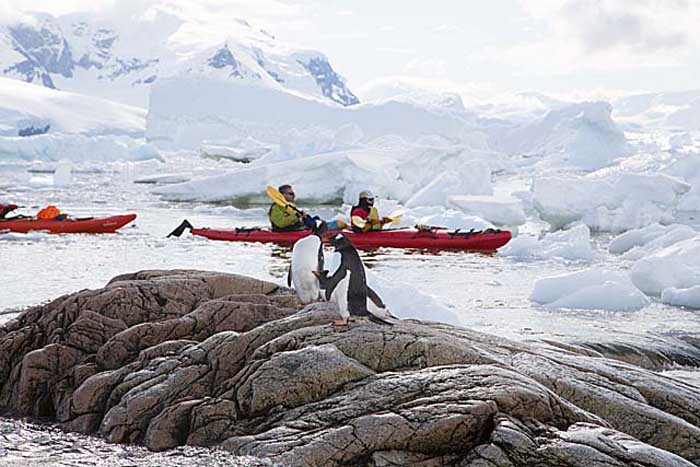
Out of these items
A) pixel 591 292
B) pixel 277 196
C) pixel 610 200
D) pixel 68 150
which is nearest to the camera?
pixel 591 292

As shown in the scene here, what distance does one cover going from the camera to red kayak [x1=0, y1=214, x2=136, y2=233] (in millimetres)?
16500

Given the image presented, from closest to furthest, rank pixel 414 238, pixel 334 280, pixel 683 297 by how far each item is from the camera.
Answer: pixel 334 280 < pixel 683 297 < pixel 414 238

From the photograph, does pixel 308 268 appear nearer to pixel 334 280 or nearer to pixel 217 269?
pixel 334 280

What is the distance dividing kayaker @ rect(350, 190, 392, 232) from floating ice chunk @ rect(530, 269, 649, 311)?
4493mm

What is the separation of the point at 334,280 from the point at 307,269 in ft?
3.90

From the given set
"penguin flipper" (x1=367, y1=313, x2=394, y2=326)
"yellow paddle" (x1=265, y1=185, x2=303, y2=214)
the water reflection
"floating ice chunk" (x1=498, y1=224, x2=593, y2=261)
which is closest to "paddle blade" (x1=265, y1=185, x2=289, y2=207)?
"yellow paddle" (x1=265, y1=185, x2=303, y2=214)

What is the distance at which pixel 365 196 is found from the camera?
14609 millimetres

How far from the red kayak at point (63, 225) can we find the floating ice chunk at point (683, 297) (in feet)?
32.6

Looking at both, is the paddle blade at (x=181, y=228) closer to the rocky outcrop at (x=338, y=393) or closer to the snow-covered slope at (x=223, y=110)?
the rocky outcrop at (x=338, y=393)

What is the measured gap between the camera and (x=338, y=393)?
481 centimetres

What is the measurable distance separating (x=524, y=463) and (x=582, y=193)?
17.4m

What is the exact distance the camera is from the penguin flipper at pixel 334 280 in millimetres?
5719

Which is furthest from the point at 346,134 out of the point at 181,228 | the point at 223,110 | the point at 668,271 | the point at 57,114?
the point at 57,114

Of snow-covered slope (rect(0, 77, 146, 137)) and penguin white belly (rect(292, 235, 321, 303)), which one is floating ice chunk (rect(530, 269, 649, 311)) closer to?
penguin white belly (rect(292, 235, 321, 303))
